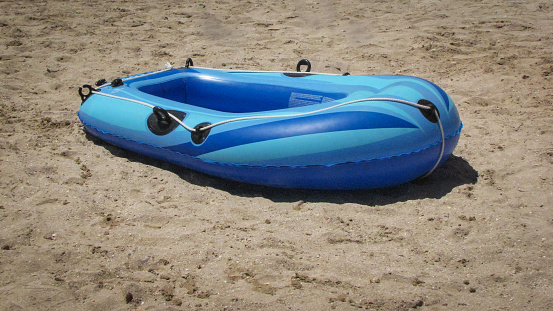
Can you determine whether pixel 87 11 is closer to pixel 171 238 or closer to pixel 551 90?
pixel 171 238

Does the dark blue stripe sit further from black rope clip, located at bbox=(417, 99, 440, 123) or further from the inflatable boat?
black rope clip, located at bbox=(417, 99, 440, 123)

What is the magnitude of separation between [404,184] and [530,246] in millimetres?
900

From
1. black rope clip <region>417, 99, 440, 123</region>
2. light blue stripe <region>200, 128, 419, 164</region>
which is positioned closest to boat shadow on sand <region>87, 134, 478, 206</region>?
light blue stripe <region>200, 128, 419, 164</region>

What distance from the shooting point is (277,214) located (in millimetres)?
3080

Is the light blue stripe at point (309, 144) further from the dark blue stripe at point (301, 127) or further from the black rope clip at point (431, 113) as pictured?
the black rope clip at point (431, 113)

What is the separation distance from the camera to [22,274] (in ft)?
8.25

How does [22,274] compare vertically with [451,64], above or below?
below

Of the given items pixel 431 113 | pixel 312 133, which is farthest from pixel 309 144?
pixel 431 113

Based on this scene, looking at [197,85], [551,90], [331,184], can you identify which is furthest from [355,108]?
[551,90]

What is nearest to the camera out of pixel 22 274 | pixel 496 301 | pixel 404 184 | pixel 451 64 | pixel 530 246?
pixel 496 301

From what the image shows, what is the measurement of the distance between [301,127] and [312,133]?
3.6 inches

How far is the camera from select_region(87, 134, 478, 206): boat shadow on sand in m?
3.24

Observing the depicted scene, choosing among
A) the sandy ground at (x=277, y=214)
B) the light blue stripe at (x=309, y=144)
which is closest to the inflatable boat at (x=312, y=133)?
the light blue stripe at (x=309, y=144)

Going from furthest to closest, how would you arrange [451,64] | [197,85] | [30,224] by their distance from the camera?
[451,64] → [197,85] → [30,224]
